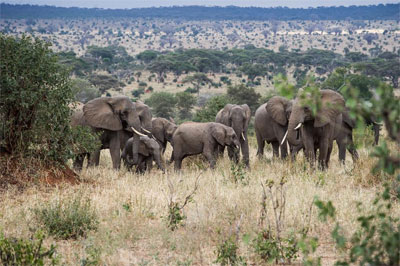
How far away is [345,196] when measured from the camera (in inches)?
335

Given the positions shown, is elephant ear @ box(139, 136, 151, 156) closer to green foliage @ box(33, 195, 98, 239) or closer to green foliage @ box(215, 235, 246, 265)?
green foliage @ box(33, 195, 98, 239)

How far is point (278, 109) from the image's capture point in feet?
46.2

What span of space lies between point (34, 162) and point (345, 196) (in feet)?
15.0

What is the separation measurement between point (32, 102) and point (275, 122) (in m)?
6.83

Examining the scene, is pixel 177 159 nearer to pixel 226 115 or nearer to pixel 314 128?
pixel 226 115

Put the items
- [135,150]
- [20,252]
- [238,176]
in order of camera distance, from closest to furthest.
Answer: [20,252] → [238,176] → [135,150]

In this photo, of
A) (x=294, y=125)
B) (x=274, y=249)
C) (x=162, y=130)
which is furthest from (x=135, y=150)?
(x=274, y=249)

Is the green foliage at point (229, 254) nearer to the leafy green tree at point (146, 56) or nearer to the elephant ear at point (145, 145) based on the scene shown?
the elephant ear at point (145, 145)

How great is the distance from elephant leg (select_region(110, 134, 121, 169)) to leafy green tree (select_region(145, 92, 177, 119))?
2503 cm

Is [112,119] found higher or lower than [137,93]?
higher

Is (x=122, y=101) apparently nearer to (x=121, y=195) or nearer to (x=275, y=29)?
(x=121, y=195)

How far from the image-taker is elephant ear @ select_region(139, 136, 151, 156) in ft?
40.8

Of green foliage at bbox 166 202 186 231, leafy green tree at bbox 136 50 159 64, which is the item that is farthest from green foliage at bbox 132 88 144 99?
green foliage at bbox 166 202 186 231

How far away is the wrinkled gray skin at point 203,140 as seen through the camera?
1283 centimetres
